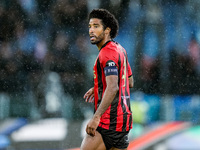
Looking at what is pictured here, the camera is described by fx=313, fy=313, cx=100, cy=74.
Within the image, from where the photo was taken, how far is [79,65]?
190 inches

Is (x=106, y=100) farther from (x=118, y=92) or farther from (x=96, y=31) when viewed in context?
(x=96, y=31)

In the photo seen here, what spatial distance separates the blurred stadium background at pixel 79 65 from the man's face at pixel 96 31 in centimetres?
245

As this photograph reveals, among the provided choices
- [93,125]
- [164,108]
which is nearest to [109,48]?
[93,125]

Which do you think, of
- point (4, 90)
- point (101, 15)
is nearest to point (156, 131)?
point (4, 90)

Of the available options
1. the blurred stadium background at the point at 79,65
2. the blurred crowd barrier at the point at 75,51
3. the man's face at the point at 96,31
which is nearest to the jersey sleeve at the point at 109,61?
the man's face at the point at 96,31

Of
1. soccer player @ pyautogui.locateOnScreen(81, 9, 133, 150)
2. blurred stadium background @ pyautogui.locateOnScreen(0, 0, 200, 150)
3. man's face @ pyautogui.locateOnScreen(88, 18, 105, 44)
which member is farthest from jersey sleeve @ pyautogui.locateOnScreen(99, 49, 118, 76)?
blurred stadium background @ pyautogui.locateOnScreen(0, 0, 200, 150)

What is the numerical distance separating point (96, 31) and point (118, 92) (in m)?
0.36

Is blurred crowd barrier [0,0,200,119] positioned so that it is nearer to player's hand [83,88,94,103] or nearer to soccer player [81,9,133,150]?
player's hand [83,88,94,103]

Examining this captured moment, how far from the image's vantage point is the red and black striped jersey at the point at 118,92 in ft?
5.50

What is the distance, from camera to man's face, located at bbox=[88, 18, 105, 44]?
1.74m

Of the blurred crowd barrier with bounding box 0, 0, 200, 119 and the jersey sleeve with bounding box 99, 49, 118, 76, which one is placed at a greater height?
the blurred crowd barrier with bounding box 0, 0, 200, 119

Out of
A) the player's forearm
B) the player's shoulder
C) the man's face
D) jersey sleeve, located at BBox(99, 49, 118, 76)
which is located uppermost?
the man's face

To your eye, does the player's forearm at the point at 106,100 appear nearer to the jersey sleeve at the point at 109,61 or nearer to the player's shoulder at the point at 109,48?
the jersey sleeve at the point at 109,61

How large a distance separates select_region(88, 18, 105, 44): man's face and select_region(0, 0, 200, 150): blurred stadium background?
2452 mm
